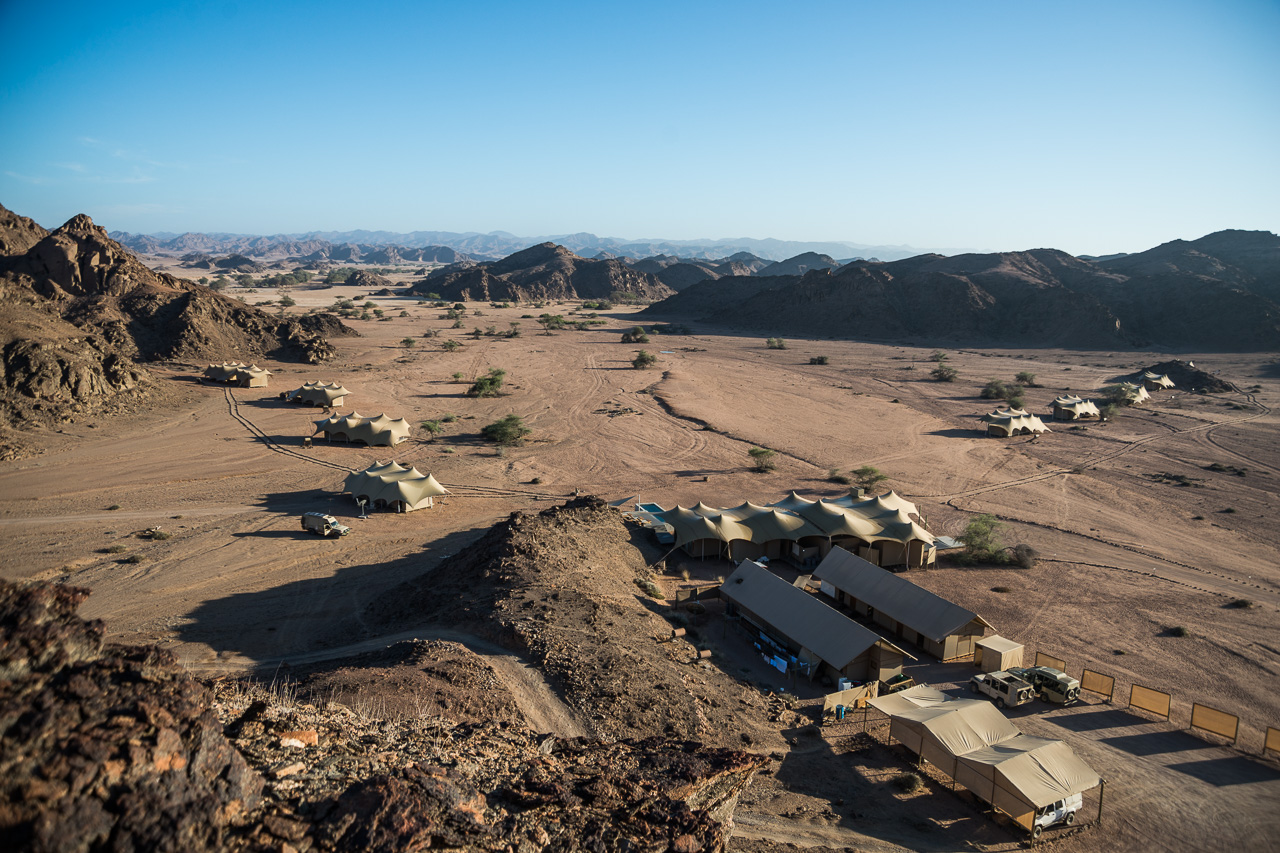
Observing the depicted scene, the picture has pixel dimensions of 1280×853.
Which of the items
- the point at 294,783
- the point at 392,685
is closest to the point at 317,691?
the point at 392,685

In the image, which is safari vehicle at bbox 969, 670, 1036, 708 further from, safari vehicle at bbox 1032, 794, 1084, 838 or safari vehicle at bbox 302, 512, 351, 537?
safari vehicle at bbox 302, 512, 351, 537

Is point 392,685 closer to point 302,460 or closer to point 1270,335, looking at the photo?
point 302,460

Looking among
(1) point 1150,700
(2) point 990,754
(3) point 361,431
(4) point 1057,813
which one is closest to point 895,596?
(1) point 1150,700

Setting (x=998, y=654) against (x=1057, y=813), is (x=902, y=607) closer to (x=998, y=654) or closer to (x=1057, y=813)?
(x=998, y=654)

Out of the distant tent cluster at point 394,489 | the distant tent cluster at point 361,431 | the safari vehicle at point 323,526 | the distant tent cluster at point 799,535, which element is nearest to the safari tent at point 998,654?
the distant tent cluster at point 799,535

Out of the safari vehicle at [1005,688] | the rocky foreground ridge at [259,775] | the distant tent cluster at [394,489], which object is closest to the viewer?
the rocky foreground ridge at [259,775]

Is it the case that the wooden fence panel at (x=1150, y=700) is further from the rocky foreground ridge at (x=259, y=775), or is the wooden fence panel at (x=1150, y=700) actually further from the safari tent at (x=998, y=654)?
the rocky foreground ridge at (x=259, y=775)

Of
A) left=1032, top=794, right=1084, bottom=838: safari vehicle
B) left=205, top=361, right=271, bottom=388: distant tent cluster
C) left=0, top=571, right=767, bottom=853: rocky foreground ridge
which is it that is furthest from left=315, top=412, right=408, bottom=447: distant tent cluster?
left=1032, top=794, right=1084, bottom=838: safari vehicle
